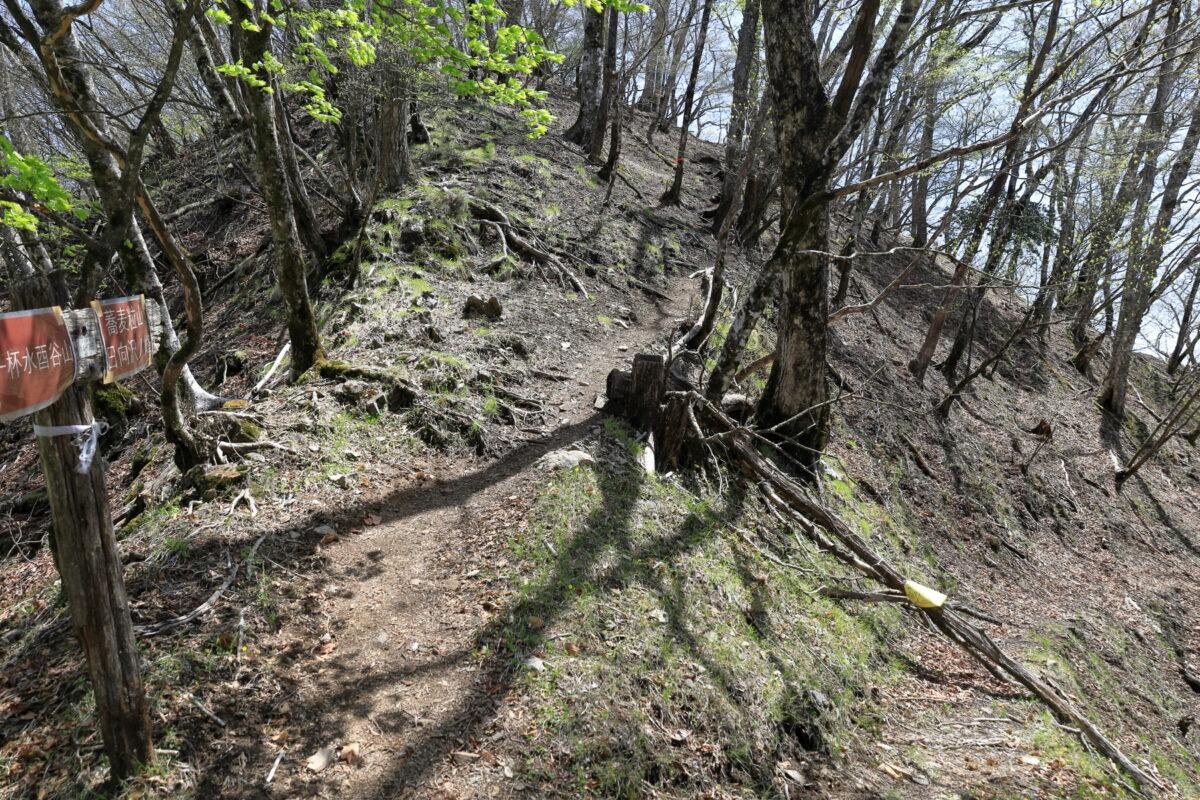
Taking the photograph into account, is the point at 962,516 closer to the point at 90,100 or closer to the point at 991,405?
the point at 991,405

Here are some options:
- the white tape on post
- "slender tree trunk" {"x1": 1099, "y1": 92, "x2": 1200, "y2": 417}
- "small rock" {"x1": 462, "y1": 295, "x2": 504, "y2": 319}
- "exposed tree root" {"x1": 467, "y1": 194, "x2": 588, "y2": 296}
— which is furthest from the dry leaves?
"slender tree trunk" {"x1": 1099, "y1": 92, "x2": 1200, "y2": 417}

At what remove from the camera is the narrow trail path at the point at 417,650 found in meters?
3.26

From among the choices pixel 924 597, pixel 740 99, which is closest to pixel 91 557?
pixel 924 597

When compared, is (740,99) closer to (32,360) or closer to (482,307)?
(482,307)

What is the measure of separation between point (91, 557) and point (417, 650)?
2015 millimetres

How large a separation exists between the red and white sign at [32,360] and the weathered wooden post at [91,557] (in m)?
0.09

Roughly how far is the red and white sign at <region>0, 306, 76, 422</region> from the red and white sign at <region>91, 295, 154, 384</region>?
19 centimetres

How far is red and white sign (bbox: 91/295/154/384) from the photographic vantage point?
8.29 feet

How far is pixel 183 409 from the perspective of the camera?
5883 millimetres

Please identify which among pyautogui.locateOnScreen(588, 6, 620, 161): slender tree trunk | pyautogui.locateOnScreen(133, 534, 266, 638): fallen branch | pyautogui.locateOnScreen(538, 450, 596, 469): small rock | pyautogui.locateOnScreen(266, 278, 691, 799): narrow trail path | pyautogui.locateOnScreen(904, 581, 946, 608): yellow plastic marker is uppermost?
pyautogui.locateOnScreen(588, 6, 620, 161): slender tree trunk

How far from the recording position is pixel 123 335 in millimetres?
2652

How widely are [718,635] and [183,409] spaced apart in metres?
5.47

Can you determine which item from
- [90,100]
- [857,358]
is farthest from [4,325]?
[857,358]

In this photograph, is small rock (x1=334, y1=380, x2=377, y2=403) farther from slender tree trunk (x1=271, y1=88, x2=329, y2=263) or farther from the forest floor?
slender tree trunk (x1=271, y1=88, x2=329, y2=263)
